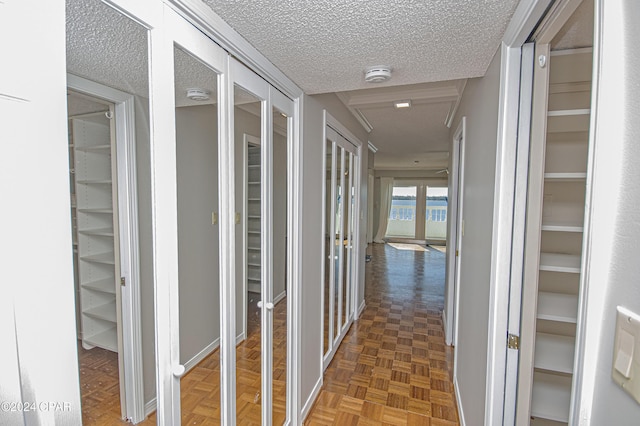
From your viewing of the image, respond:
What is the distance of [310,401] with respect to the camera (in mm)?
2137

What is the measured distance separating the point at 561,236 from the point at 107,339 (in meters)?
2.04

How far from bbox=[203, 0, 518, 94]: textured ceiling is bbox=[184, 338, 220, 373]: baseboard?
1.18m

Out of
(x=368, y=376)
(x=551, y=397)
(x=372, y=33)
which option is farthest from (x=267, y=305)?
(x=368, y=376)

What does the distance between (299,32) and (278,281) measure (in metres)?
1.21

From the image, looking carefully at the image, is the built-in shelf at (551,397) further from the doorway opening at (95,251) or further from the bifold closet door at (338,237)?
the doorway opening at (95,251)

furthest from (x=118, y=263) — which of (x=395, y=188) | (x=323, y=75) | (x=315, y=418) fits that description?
(x=395, y=188)

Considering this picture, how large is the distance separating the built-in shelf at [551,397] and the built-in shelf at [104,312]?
1.69 meters

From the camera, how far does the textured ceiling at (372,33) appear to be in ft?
A: 3.25

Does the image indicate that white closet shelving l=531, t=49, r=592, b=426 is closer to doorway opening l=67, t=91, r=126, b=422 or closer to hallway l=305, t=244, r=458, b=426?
hallway l=305, t=244, r=458, b=426

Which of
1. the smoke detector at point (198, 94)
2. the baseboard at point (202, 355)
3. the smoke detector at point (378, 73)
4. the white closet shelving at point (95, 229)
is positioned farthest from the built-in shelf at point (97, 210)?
the smoke detector at point (378, 73)

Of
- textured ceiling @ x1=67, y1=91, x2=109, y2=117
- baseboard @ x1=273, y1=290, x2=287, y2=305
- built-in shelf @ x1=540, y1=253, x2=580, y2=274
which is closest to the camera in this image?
textured ceiling @ x1=67, y1=91, x2=109, y2=117

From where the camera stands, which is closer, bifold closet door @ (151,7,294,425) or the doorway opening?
the doorway opening

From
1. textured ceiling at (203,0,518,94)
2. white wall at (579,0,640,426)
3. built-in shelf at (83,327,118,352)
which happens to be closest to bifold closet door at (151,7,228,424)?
built-in shelf at (83,327,118,352)

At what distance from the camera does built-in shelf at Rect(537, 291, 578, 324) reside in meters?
1.30
